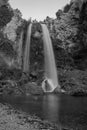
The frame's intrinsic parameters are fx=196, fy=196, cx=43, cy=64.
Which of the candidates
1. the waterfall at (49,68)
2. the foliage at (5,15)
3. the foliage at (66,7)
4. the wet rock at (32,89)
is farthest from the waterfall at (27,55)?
the foliage at (66,7)

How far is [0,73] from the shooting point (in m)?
50.3

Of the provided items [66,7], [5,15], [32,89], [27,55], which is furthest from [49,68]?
Answer: [66,7]

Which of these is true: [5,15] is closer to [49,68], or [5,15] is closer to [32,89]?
[49,68]

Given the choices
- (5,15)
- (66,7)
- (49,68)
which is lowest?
(49,68)

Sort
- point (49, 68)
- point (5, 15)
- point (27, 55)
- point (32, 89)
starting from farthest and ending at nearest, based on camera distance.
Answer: point (5, 15)
point (27, 55)
point (49, 68)
point (32, 89)

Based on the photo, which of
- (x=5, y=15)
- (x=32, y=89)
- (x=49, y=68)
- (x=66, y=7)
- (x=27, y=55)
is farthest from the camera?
(x=66, y=7)

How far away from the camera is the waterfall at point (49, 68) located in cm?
5175

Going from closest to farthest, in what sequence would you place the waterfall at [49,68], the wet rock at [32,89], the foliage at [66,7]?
the wet rock at [32,89], the waterfall at [49,68], the foliage at [66,7]

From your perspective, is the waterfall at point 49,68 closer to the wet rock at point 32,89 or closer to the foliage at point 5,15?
the wet rock at point 32,89

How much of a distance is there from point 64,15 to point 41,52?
17545 mm

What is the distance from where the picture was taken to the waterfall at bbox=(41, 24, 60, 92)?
5175 cm

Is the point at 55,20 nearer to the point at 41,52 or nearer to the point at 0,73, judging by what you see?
the point at 41,52

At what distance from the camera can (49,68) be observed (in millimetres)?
57250

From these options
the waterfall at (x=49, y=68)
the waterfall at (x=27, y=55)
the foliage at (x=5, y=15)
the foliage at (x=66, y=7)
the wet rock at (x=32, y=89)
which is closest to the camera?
the wet rock at (x=32, y=89)
